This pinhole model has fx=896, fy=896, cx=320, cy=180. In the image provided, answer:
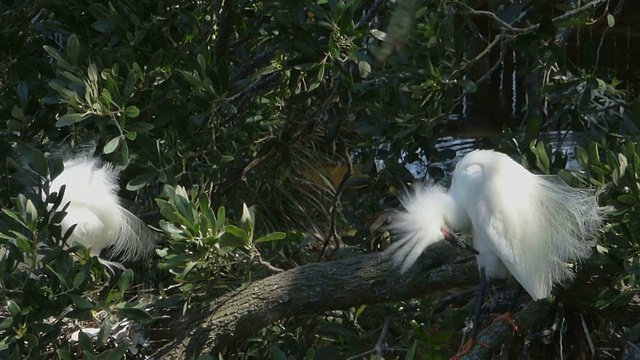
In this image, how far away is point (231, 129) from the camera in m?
2.79

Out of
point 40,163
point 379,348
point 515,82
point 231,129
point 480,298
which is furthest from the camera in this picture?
point 515,82

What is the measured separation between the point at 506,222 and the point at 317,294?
0.56m

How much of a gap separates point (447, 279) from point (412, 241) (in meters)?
0.16

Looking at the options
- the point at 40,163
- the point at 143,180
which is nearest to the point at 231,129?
the point at 143,180

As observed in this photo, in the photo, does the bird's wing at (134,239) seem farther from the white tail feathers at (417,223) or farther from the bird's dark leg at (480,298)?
the bird's dark leg at (480,298)

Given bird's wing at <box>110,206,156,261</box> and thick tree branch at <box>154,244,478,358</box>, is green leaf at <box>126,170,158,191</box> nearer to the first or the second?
thick tree branch at <box>154,244,478,358</box>

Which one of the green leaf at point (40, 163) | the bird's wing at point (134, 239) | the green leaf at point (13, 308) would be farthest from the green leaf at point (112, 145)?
the bird's wing at point (134, 239)

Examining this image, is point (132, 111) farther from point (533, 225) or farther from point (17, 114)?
point (533, 225)

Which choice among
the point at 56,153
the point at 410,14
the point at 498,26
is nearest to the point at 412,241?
the point at 498,26

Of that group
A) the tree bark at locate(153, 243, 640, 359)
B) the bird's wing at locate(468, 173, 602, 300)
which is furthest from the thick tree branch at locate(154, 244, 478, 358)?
the bird's wing at locate(468, 173, 602, 300)

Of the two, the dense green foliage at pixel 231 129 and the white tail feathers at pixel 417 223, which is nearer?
the dense green foliage at pixel 231 129

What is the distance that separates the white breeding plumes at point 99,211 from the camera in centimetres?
301

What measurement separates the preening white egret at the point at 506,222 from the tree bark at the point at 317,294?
0.06m

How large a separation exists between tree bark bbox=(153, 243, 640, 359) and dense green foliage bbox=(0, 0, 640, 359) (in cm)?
7
